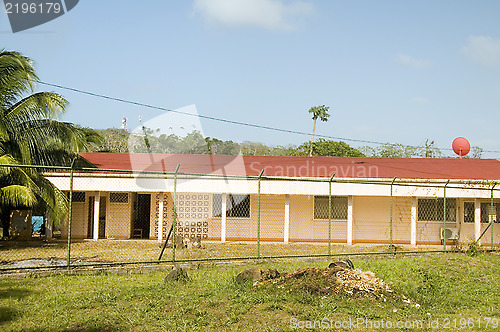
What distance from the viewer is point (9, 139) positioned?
1706 centimetres

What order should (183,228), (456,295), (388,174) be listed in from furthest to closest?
(388,174) < (183,228) < (456,295)

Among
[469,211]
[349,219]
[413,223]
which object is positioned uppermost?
[469,211]

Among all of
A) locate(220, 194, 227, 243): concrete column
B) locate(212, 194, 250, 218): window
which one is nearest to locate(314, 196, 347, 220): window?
locate(212, 194, 250, 218): window

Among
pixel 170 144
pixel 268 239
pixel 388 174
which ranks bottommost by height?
pixel 268 239

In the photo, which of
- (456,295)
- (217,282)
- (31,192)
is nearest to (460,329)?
(456,295)

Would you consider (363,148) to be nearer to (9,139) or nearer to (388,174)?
(388,174)

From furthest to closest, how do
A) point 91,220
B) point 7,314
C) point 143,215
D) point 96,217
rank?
1. point 143,215
2. point 91,220
3. point 96,217
4. point 7,314

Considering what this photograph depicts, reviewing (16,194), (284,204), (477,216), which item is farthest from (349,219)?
(16,194)

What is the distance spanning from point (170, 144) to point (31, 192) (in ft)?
Result: 116

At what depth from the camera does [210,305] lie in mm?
7820

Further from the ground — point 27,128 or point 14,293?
point 27,128

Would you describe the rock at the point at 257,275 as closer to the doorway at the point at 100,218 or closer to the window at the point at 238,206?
the window at the point at 238,206

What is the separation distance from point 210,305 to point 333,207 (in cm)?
1369

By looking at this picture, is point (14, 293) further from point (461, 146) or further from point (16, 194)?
point (461, 146)
